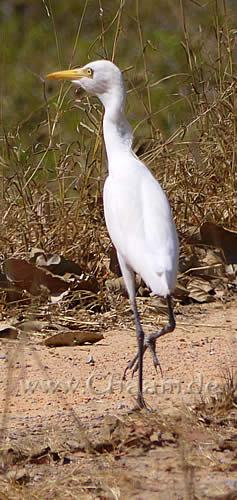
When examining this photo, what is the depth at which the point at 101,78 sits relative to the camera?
4391mm

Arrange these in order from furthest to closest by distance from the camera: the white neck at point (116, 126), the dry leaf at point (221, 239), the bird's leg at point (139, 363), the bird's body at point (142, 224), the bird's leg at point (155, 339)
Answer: the dry leaf at point (221, 239)
the white neck at point (116, 126)
the bird's leg at point (155, 339)
the bird's leg at point (139, 363)
the bird's body at point (142, 224)

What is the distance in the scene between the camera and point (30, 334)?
459 cm

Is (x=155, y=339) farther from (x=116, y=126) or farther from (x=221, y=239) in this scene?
(x=221, y=239)

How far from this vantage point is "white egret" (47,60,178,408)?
3781 mm

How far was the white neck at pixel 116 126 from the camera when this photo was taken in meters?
4.37

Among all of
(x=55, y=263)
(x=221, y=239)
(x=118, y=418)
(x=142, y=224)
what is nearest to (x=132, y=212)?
(x=142, y=224)

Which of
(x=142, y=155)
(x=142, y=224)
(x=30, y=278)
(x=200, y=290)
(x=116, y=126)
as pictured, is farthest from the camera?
(x=142, y=155)

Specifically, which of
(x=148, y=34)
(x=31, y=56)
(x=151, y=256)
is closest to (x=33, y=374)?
(x=151, y=256)

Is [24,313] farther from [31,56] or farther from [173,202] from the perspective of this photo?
[31,56]

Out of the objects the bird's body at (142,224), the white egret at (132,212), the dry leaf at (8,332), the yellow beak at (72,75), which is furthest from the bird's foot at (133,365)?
the yellow beak at (72,75)

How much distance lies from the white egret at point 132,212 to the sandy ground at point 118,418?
0.12 metres

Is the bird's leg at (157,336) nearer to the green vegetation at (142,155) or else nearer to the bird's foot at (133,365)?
the bird's foot at (133,365)

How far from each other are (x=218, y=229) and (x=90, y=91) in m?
0.96

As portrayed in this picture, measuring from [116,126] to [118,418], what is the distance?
1.15 m
